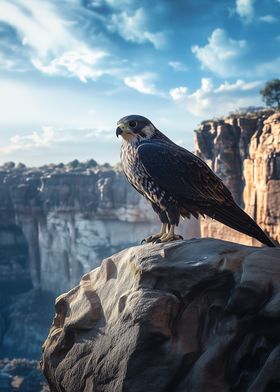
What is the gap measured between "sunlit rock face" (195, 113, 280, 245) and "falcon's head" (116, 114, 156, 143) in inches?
643

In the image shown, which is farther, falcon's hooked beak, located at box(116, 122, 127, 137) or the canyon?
the canyon

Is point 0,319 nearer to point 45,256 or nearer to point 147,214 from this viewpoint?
point 45,256

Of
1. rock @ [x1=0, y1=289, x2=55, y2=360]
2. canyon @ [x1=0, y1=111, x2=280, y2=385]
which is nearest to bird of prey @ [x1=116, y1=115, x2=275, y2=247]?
canyon @ [x1=0, y1=111, x2=280, y2=385]

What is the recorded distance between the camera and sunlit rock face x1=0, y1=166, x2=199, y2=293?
44.1 m

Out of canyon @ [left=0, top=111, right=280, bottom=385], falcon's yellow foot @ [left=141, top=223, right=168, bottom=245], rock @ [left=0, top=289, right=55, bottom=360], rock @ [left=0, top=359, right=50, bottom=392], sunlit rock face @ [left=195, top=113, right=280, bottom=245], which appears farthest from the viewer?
canyon @ [left=0, top=111, right=280, bottom=385]

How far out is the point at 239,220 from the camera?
→ 5.66 m

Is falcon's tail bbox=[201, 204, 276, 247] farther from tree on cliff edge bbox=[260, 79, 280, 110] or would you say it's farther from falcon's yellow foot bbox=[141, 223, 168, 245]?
tree on cliff edge bbox=[260, 79, 280, 110]

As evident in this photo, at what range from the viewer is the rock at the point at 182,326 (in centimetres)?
431

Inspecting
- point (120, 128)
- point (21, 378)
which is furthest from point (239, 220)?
point (21, 378)

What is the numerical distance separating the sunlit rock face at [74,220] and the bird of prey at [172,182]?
119 ft

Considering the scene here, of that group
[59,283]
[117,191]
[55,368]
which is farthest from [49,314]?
[55,368]

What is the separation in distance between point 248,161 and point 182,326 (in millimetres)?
20656

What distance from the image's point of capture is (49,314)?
4466 cm

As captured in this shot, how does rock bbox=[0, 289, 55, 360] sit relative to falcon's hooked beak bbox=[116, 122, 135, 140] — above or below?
below
